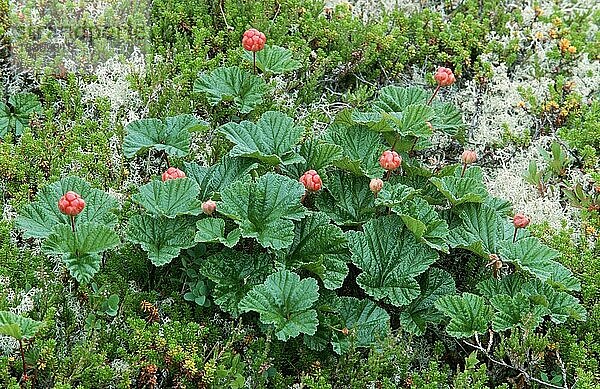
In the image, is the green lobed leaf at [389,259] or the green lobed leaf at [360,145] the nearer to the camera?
the green lobed leaf at [389,259]

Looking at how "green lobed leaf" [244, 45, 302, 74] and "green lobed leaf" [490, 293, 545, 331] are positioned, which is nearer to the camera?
"green lobed leaf" [490, 293, 545, 331]

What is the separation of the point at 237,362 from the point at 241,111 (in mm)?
1351

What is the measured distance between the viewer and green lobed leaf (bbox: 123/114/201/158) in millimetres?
3174

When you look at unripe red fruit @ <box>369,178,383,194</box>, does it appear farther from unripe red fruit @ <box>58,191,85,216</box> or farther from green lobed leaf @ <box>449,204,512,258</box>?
unripe red fruit @ <box>58,191,85,216</box>

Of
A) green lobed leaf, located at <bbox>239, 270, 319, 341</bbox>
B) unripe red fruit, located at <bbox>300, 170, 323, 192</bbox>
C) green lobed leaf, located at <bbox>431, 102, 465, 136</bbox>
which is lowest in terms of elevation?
green lobed leaf, located at <bbox>239, 270, 319, 341</bbox>

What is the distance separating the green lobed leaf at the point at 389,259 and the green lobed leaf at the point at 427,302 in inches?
3.8

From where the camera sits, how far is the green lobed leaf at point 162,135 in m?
3.17

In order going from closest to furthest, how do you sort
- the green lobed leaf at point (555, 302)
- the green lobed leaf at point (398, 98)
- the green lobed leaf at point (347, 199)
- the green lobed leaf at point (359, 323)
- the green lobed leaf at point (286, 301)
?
the green lobed leaf at point (286, 301) < the green lobed leaf at point (359, 323) < the green lobed leaf at point (555, 302) < the green lobed leaf at point (347, 199) < the green lobed leaf at point (398, 98)

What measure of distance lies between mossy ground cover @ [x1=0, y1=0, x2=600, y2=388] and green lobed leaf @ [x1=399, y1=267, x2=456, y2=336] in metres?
0.09

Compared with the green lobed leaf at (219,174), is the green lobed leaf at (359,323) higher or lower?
lower

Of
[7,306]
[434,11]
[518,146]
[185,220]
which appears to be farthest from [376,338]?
[434,11]

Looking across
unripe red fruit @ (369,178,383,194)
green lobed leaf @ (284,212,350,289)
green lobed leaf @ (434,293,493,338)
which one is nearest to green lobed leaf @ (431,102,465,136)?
unripe red fruit @ (369,178,383,194)

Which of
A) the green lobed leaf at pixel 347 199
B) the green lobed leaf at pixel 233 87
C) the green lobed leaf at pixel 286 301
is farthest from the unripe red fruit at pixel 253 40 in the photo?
the green lobed leaf at pixel 286 301

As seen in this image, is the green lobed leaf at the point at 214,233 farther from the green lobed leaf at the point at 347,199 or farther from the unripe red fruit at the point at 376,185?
the unripe red fruit at the point at 376,185
